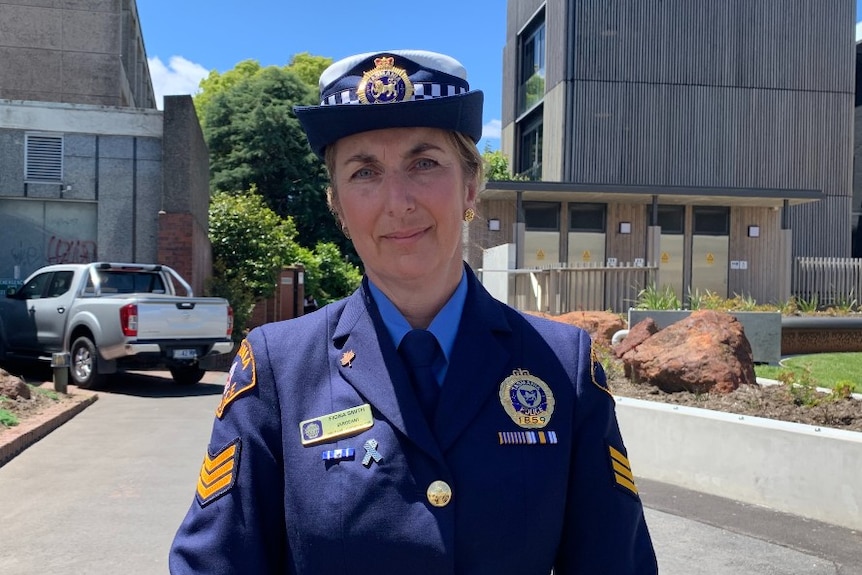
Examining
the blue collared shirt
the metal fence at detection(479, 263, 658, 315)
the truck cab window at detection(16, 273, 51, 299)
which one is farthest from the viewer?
the metal fence at detection(479, 263, 658, 315)

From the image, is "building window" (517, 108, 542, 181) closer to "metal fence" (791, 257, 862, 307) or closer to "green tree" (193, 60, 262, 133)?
"metal fence" (791, 257, 862, 307)

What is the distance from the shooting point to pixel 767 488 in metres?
5.86

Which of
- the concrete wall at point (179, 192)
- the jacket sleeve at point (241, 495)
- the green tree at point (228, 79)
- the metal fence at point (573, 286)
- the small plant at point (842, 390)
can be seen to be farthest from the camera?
the green tree at point (228, 79)

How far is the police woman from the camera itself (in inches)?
63.2

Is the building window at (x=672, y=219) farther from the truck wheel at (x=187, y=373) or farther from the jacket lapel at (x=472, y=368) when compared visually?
the jacket lapel at (x=472, y=368)

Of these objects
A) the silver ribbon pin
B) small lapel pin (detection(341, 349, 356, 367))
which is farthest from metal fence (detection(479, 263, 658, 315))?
the silver ribbon pin

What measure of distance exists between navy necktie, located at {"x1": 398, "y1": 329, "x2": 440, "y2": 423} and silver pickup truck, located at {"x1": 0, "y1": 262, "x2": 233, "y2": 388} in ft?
33.9

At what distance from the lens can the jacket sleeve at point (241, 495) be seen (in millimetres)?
1590

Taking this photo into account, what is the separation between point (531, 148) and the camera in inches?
1141

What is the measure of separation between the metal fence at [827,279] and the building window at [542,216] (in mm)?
6000

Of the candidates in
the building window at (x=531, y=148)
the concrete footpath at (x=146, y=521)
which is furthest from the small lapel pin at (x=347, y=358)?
the building window at (x=531, y=148)

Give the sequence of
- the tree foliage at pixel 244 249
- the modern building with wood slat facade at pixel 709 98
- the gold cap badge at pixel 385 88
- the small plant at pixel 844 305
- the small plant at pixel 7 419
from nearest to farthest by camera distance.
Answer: the gold cap badge at pixel 385 88 < the small plant at pixel 7 419 < the small plant at pixel 844 305 < the tree foliage at pixel 244 249 < the modern building with wood slat facade at pixel 709 98

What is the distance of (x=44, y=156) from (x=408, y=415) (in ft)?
53.6

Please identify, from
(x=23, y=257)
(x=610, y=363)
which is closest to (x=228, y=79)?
(x=23, y=257)
